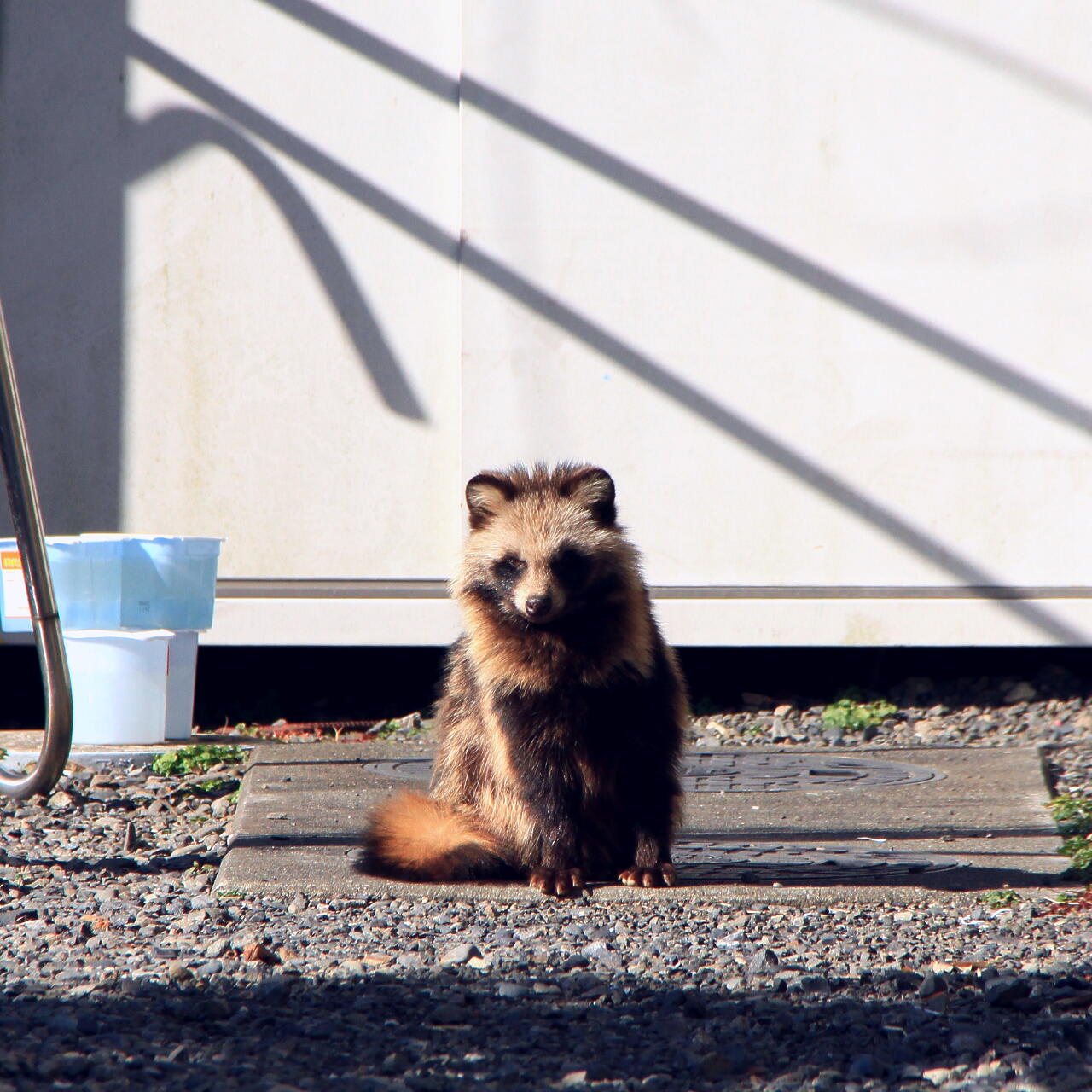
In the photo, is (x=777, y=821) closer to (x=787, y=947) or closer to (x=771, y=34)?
(x=787, y=947)

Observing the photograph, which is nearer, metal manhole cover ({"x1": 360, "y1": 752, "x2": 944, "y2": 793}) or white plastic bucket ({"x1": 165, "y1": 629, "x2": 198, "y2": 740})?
metal manhole cover ({"x1": 360, "y1": 752, "x2": 944, "y2": 793})

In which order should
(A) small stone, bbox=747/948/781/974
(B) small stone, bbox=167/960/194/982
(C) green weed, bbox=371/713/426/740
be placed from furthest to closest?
(C) green weed, bbox=371/713/426/740
(A) small stone, bbox=747/948/781/974
(B) small stone, bbox=167/960/194/982

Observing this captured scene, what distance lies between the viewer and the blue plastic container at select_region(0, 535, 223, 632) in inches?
233

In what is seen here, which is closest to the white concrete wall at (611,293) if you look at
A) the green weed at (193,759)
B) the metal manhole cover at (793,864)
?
the green weed at (193,759)

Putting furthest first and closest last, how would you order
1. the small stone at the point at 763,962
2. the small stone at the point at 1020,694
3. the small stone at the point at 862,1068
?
the small stone at the point at 1020,694
the small stone at the point at 763,962
the small stone at the point at 862,1068

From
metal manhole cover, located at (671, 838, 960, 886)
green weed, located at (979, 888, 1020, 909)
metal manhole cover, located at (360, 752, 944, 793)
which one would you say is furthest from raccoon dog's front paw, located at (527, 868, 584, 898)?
metal manhole cover, located at (360, 752, 944, 793)

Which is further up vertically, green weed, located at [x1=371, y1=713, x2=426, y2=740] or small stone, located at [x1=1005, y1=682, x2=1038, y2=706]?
small stone, located at [x1=1005, y1=682, x2=1038, y2=706]

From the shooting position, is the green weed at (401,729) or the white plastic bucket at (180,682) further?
the green weed at (401,729)

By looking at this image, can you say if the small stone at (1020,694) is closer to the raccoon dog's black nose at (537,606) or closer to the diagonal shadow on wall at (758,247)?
the diagonal shadow on wall at (758,247)

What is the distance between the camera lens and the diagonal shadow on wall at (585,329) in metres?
6.80

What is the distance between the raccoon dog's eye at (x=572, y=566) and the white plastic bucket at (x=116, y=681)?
259 cm

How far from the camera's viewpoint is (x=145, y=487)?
23.0 feet

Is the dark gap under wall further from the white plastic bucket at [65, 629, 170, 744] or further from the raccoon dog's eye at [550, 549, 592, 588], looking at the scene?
the raccoon dog's eye at [550, 549, 592, 588]

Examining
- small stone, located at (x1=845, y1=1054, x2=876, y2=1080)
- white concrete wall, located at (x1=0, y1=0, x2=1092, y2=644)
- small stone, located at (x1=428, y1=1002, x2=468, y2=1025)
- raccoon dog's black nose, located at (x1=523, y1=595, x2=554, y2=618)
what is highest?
white concrete wall, located at (x1=0, y1=0, x2=1092, y2=644)
